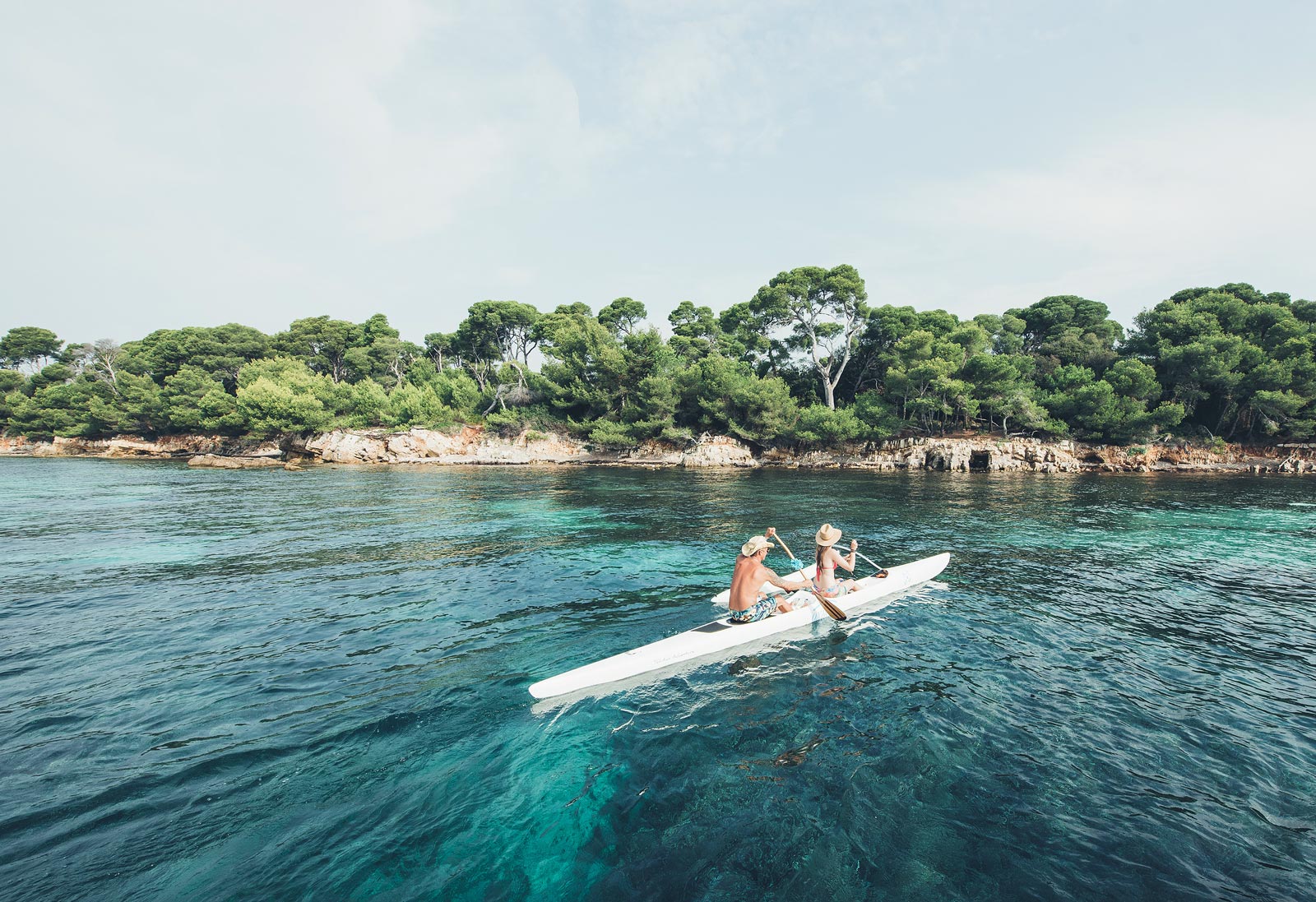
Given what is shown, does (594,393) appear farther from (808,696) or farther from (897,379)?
(808,696)

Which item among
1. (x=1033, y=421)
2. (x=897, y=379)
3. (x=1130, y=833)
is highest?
(x=897, y=379)

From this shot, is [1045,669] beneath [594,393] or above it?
beneath

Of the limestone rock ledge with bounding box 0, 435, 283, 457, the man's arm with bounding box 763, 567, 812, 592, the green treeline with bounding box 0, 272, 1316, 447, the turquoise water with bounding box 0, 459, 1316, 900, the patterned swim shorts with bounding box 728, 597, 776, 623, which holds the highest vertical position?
the green treeline with bounding box 0, 272, 1316, 447

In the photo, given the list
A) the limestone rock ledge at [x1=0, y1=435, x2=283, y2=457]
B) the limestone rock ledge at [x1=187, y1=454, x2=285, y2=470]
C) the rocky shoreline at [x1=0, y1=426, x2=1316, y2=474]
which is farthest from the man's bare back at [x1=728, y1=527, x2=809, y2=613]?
the limestone rock ledge at [x1=0, y1=435, x2=283, y2=457]

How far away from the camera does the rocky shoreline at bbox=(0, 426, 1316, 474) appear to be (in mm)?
40906

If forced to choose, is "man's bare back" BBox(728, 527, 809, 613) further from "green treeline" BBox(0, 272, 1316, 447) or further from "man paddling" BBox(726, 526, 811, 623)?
"green treeline" BBox(0, 272, 1316, 447)

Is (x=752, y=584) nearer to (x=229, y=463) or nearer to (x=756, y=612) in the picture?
(x=756, y=612)

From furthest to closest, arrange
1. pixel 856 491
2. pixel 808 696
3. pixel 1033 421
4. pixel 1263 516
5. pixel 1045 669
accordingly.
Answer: pixel 1033 421
pixel 856 491
pixel 1263 516
pixel 1045 669
pixel 808 696

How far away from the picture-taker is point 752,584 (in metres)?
8.55

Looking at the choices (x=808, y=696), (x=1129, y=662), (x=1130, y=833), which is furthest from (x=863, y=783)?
(x=1129, y=662)

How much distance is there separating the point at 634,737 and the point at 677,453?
44.7 meters

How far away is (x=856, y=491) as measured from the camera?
94.0 feet

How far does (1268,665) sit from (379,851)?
12256 mm

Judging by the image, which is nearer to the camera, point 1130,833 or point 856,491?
point 1130,833
